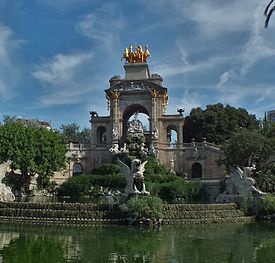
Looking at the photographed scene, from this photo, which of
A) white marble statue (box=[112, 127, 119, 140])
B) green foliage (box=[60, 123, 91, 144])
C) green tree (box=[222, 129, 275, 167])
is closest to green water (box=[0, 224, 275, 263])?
green tree (box=[222, 129, 275, 167])

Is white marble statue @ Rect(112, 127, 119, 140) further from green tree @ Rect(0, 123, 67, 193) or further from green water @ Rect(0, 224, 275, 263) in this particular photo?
green water @ Rect(0, 224, 275, 263)

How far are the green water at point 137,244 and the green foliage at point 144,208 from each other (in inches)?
44.4

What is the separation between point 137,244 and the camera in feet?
62.6

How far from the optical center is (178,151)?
61219 millimetres

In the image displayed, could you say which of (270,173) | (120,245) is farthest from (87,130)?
(120,245)

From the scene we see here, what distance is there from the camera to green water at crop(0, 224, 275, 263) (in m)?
15.6

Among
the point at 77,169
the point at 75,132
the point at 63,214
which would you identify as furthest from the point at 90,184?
the point at 75,132

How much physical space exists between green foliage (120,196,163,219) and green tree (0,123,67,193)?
19.7 metres

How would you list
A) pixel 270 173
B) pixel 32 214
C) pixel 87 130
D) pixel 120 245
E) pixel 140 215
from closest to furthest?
1. pixel 120 245
2. pixel 140 215
3. pixel 32 214
4. pixel 270 173
5. pixel 87 130

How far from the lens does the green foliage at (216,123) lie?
67.0m

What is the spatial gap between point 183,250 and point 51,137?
3143cm

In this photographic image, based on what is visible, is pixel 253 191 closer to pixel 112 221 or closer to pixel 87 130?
pixel 112 221

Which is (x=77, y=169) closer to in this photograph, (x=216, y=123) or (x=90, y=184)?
(x=90, y=184)

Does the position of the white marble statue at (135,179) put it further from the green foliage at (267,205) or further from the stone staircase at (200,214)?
the green foliage at (267,205)
